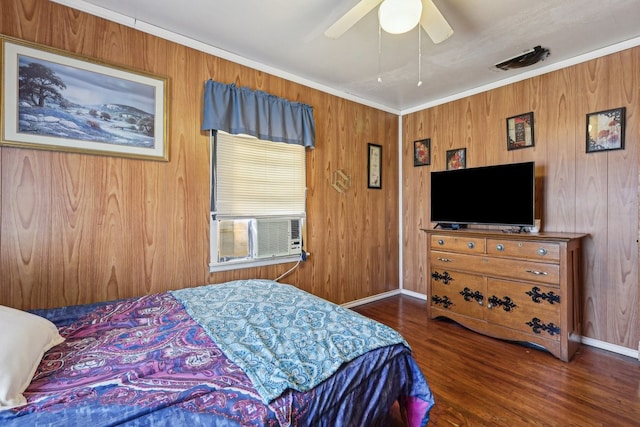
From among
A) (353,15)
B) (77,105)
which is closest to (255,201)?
(77,105)

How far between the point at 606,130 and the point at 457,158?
1.30 m

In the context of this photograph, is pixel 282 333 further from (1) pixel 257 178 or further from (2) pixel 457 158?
(2) pixel 457 158

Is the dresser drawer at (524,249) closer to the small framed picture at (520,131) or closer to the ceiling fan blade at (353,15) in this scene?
the small framed picture at (520,131)

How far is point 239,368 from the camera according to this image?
1.12 metres

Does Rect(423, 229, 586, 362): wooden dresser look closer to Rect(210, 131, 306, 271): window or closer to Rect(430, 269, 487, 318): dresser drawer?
Rect(430, 269, 487, 318): dresser drawer

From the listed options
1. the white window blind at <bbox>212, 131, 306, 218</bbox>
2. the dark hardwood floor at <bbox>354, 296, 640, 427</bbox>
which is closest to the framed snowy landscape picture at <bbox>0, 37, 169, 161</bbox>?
the white window blind at <bbox>212, 131, 306, 218</bbox>

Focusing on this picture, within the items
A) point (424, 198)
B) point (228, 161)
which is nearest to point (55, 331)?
point (228, 161)

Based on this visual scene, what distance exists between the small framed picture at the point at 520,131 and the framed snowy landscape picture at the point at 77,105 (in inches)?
129

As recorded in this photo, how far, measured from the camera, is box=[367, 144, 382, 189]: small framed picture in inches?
148

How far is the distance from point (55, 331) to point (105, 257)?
32.7 inches

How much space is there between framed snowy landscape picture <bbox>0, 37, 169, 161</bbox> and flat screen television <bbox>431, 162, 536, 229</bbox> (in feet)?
9.21

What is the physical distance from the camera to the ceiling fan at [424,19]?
1595 mm

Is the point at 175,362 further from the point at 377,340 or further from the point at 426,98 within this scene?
the point at 426,98

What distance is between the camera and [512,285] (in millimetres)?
2578
